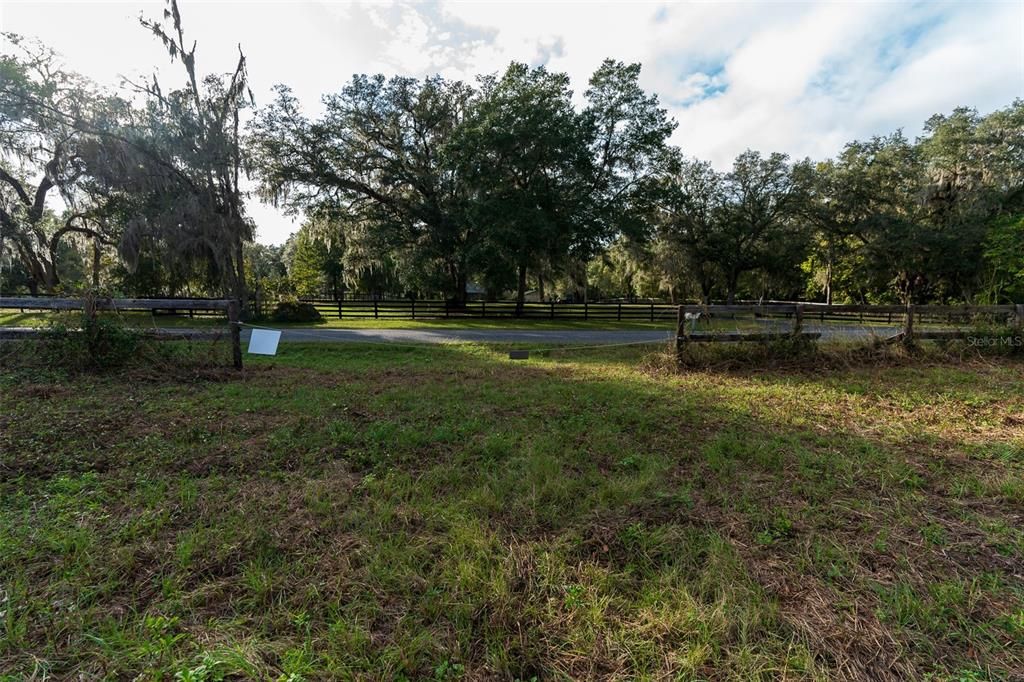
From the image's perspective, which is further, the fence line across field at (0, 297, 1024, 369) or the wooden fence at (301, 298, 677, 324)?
the wooden fence at (301, 298, 677, 324)

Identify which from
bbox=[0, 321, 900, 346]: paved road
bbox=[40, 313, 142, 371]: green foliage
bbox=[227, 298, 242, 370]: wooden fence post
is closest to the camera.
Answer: bbox=[40, 313, 142, 371]: green foliage

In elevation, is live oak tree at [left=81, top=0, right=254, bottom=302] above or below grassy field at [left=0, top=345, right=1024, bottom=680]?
above

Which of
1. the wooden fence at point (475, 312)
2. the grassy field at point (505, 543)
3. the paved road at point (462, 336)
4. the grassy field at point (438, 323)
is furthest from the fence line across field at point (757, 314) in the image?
the wooden fence at point (475, 312)

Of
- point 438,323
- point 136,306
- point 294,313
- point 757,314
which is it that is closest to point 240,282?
point 294,313

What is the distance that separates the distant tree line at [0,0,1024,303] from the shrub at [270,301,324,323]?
1.61 meters

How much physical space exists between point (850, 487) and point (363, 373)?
21.8 feet

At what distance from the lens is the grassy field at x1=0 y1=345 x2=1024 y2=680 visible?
1772 millimetres

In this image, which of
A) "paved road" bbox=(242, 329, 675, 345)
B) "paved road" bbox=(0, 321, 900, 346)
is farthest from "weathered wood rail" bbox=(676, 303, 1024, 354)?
"paved road" bbox=(242, 329, 675, 345)

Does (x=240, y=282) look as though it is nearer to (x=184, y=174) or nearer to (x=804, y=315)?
(x=184, y=174)

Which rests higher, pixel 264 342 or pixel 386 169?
pixel 386 169

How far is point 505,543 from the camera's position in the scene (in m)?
2.50

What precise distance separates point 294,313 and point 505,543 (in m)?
18.3

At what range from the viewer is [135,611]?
1.96 m

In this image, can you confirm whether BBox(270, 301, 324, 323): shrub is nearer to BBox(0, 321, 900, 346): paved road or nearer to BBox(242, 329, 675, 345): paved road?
BBox(0, 321, 900, 346): paved road
